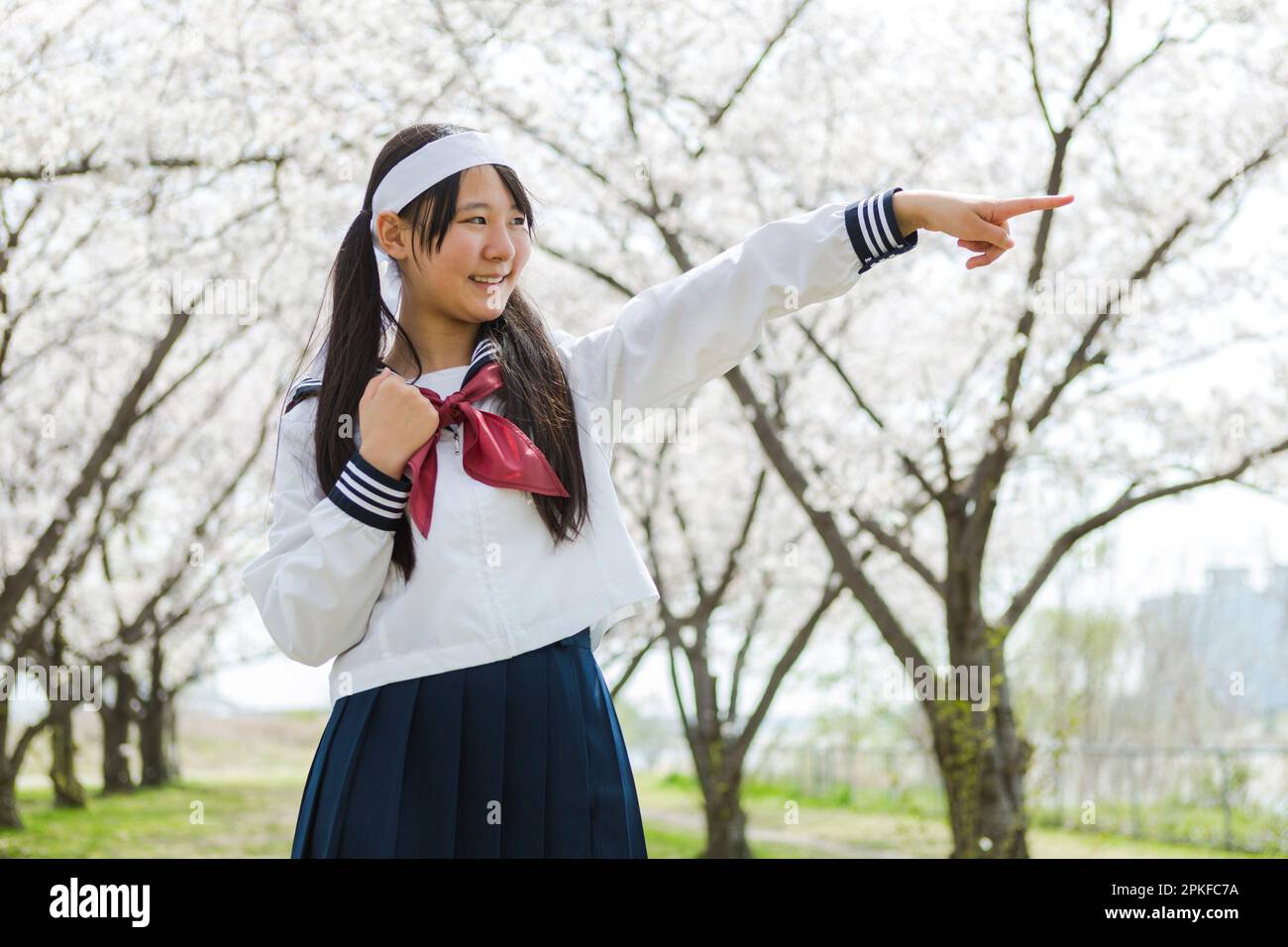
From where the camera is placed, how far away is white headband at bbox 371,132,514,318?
5.66 feet

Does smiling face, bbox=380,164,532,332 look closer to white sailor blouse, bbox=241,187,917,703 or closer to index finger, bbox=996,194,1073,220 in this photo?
white sailor blouse, bbox=241,187,917,703

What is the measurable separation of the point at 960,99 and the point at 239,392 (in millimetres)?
9944

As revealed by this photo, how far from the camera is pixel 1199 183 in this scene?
7.46 m

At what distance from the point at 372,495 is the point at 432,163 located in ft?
1.68

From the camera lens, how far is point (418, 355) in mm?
1830

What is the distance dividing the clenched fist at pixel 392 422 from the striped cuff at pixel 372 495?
0.01m

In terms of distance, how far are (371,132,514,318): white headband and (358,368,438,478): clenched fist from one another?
12.0 inches

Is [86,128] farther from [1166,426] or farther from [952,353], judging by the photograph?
[1166,426]

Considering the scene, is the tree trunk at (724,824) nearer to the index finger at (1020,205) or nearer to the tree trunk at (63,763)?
the tree trunk at (63,763)

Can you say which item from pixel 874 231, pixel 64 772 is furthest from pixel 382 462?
pixel 64 772

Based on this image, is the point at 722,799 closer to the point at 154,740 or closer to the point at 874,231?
the point at 874,231

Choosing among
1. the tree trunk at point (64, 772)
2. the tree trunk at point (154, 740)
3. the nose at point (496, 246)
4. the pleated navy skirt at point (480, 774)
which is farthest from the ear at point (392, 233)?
the tree trunk at point (154, 740)

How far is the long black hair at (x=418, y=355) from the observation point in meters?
1.64

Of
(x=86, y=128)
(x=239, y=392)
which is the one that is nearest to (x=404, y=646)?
(x=86, y=128)
